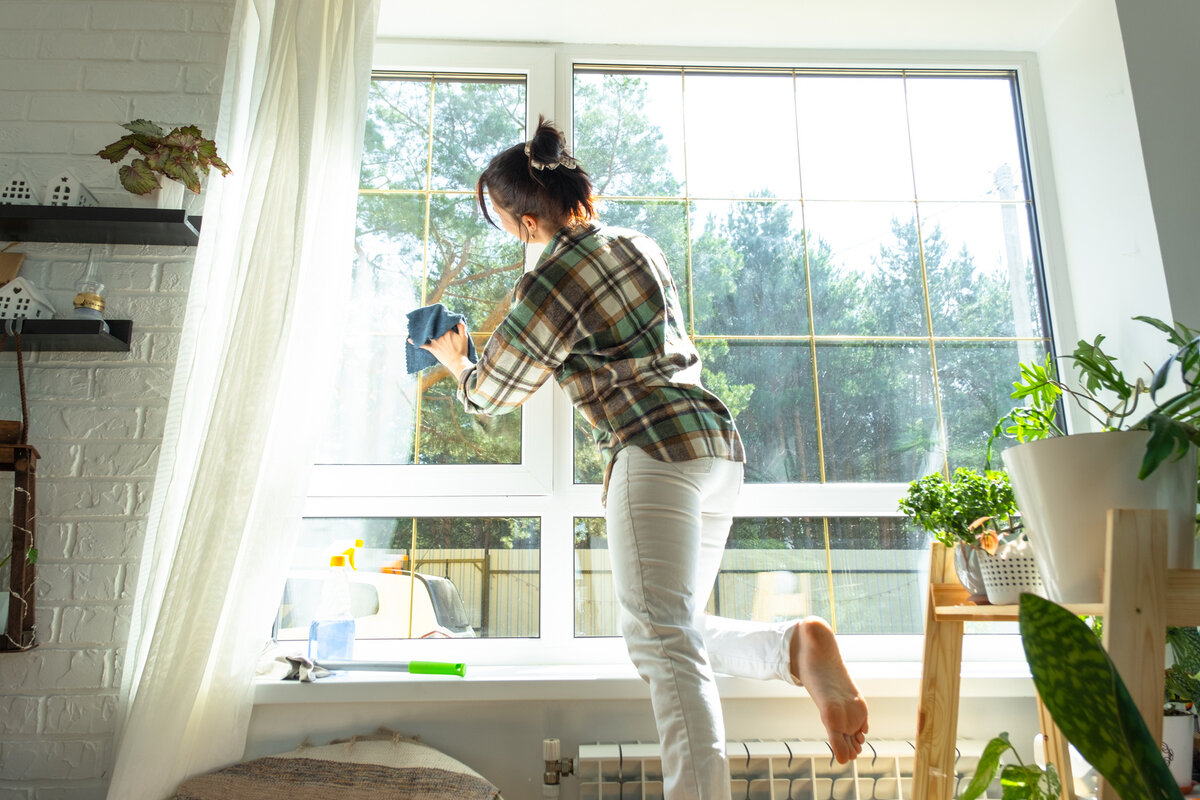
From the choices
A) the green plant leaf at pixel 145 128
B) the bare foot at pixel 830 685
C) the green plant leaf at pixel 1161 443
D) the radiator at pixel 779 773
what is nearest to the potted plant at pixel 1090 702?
the green plant leaf at pixel 1161 443

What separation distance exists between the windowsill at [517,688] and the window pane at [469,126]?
3.84ft

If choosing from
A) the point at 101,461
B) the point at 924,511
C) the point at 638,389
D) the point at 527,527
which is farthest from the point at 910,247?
the point at 101,461

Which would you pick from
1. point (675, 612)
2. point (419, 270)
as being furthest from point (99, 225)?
point (675, 612)

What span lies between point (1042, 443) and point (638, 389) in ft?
2.08

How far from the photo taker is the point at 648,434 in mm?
1390

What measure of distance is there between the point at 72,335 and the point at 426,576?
0.85 metres

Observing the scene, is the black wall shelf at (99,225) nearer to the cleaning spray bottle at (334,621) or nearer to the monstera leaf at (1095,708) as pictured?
the cleaning spray bottle at (334,621)

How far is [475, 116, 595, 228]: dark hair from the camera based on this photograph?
1586mm

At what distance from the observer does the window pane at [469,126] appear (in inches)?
81.4

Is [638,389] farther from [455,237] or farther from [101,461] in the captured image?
[101,461]

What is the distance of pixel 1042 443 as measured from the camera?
1047 mm

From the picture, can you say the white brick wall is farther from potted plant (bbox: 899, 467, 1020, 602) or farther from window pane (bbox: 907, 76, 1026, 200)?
window pane (bbox: 907, 76, 1026, 200)

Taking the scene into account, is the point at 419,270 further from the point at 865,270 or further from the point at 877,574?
the point at 877,574

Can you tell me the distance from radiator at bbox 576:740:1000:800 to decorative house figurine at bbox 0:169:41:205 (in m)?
1.54
